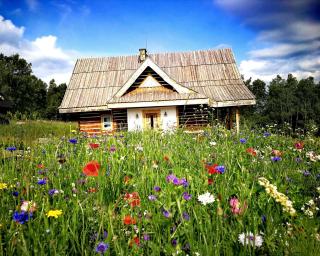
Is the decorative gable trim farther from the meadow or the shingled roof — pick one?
A: the meadow

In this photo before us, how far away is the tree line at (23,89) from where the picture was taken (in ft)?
181

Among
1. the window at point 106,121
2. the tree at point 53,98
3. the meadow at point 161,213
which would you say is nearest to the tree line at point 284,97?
the tree at point 53,98

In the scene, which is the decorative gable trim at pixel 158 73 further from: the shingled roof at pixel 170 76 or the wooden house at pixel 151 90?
the shingled roof at pixel 170 76

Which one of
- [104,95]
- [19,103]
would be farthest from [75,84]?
[19,103]

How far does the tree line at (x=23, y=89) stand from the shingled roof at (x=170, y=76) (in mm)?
36675

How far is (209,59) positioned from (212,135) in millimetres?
16662

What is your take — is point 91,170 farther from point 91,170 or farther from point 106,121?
point 106,121

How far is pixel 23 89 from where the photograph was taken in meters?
56.6

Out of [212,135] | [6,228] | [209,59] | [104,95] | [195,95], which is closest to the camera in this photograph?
[6,228]

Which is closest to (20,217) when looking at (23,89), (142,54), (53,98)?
(142,54)

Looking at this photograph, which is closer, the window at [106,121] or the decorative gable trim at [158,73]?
the decorative gable trim at [158,73]

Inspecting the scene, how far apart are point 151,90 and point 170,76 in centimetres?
143

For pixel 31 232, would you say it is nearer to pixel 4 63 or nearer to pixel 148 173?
pixel 148 173

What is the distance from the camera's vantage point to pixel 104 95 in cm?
1878
